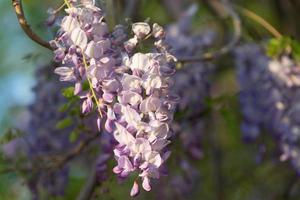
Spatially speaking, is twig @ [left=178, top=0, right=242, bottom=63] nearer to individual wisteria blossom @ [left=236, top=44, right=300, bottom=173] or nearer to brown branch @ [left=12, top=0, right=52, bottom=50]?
individual wisteria blossom @ [left=236, top=44, right=300, bottom=173]

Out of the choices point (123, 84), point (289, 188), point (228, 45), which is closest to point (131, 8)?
point (228, 45)

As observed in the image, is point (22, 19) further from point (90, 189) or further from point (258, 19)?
point (258, 19)

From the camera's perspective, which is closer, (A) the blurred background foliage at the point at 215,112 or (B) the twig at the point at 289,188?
(A) the blurred background foliage at the point at 215,112

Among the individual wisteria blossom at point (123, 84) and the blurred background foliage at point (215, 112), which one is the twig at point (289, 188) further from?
the individual wisteria blossom at point (123, 84)

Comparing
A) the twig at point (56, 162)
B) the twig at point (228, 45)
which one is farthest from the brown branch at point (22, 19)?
the twig at point (56, 162)

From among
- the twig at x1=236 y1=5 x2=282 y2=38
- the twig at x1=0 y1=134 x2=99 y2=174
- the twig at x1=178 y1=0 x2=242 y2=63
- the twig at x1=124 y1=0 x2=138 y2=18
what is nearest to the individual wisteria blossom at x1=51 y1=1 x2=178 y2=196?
the twig at x1=178 y1=0 x2=242 y2=63

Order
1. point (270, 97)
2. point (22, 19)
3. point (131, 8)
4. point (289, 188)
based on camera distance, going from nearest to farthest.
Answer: point (22, 19) → point (270, 97) → point (131, 8) → point (289, 188)
